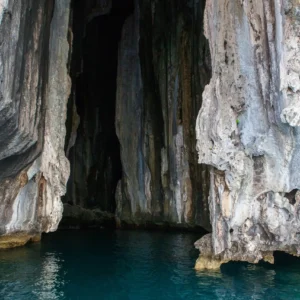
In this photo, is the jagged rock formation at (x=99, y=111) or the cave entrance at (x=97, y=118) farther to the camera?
the cave entrance at (x=97, y=118)

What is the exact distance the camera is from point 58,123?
1262 cm

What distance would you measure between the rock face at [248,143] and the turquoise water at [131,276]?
0.77 meters

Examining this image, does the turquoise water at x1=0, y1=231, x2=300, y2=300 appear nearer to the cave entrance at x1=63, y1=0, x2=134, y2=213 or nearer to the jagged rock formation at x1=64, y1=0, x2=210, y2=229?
the jagged rock formation at x1=64, y1=0, x2=210, y2=229

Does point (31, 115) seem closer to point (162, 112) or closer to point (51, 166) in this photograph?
point (51, 166)

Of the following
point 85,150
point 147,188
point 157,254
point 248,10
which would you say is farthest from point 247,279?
point 85,150

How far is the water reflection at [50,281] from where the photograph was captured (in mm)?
7809

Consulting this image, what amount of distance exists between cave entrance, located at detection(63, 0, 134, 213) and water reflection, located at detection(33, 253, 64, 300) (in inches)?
455

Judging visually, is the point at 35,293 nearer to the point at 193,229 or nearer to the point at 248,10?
the point at 248,10

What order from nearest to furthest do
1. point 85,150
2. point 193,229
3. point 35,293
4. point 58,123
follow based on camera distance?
point 35,293 → point 58,123 → point 193,229 → point 85,150

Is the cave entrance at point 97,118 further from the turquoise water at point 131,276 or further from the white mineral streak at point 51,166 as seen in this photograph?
the white mineral streak at point 51,166

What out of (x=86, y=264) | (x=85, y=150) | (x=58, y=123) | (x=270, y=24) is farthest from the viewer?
(x=85, y=150)

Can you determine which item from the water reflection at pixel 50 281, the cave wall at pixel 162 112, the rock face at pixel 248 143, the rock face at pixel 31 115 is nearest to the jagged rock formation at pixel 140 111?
the cave wall at pixel 162 112

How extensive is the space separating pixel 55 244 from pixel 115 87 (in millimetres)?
11551

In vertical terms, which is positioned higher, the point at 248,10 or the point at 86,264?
the point at 248,10
